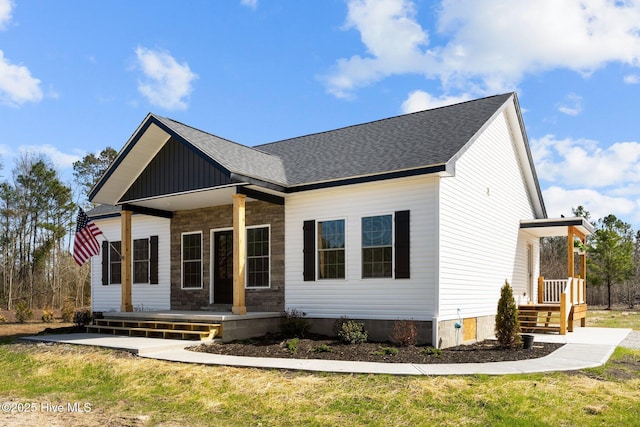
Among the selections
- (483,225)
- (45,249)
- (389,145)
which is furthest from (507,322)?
(45,249)

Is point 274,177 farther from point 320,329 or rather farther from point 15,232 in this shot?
point 15,232

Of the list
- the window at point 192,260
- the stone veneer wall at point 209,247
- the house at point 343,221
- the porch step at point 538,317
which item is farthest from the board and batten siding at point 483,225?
the window at point 192,260

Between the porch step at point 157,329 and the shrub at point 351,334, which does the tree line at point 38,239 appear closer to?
the porch step at point 157,329

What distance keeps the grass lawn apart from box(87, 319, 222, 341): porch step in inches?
102

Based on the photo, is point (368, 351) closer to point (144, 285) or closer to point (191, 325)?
point (191, 325)

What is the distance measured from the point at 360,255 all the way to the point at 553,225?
7367 millimetres

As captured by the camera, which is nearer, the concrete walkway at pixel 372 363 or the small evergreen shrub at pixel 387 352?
the concrete walkway at pixel 372 363

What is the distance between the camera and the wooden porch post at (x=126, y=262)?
15016mm

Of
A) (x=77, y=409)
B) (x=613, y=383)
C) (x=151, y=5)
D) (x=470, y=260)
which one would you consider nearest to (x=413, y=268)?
(x=470, y=260)

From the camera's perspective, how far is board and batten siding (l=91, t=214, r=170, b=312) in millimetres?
16844

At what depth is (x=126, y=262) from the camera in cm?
1509

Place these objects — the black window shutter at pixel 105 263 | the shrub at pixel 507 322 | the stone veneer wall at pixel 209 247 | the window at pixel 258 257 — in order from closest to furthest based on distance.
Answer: the shrub at pixel 507 322
the stone veneer wall at pixel 209 247
the window at pixel 258 257
the black window shutter at pixel 105 263

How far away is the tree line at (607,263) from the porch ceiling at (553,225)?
12.2 m

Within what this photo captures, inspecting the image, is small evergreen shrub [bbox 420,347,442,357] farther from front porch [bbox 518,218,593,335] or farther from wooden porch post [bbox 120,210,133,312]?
wooden porch post [bbox 120,210,133,312]
